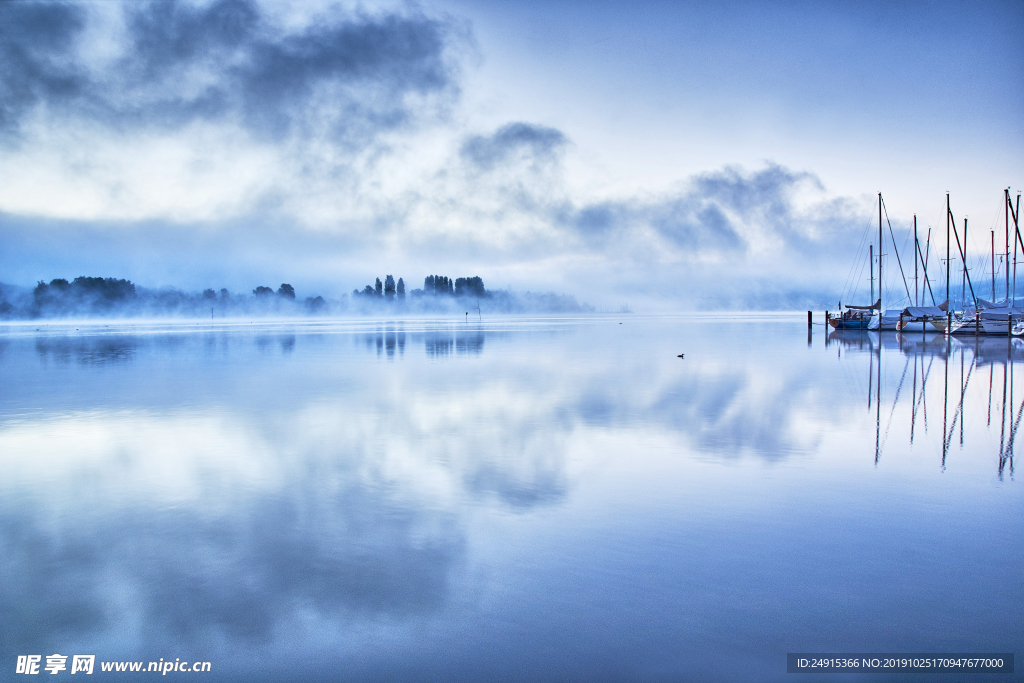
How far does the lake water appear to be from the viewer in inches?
193

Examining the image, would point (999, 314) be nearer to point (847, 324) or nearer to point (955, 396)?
point (847, 324)

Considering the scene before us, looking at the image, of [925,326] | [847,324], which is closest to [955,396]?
[925,326]

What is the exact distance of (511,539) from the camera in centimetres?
711

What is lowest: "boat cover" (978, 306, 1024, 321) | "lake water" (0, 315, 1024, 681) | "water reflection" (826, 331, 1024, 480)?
"water reflection" (826, 331, 1024, 480)

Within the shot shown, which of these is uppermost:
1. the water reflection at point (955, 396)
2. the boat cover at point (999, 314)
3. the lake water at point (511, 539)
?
the boat cover at point (999, 314)

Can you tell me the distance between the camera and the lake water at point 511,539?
16.1 feet

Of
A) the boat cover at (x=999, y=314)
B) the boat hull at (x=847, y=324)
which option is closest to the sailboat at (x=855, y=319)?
the boat hull at (x=847, y=324)

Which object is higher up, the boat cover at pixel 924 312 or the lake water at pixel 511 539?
the boat cover at pixel 924 312

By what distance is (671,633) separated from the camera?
4.96m

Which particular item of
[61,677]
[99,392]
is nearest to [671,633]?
[61,677]

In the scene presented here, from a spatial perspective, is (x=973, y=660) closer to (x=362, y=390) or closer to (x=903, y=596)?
(x=903, y=596)

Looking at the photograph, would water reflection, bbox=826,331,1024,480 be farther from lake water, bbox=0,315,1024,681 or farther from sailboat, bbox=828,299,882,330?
sailboat, bbox=828,299,882,330

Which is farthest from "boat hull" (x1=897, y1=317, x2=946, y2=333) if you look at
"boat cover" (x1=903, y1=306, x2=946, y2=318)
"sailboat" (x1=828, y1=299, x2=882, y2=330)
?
"sailboat" (x1=828, y1=299, x2=882, y2=330)

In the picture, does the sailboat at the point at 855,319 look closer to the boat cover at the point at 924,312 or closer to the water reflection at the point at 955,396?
the boat cover at the point at 924,312
